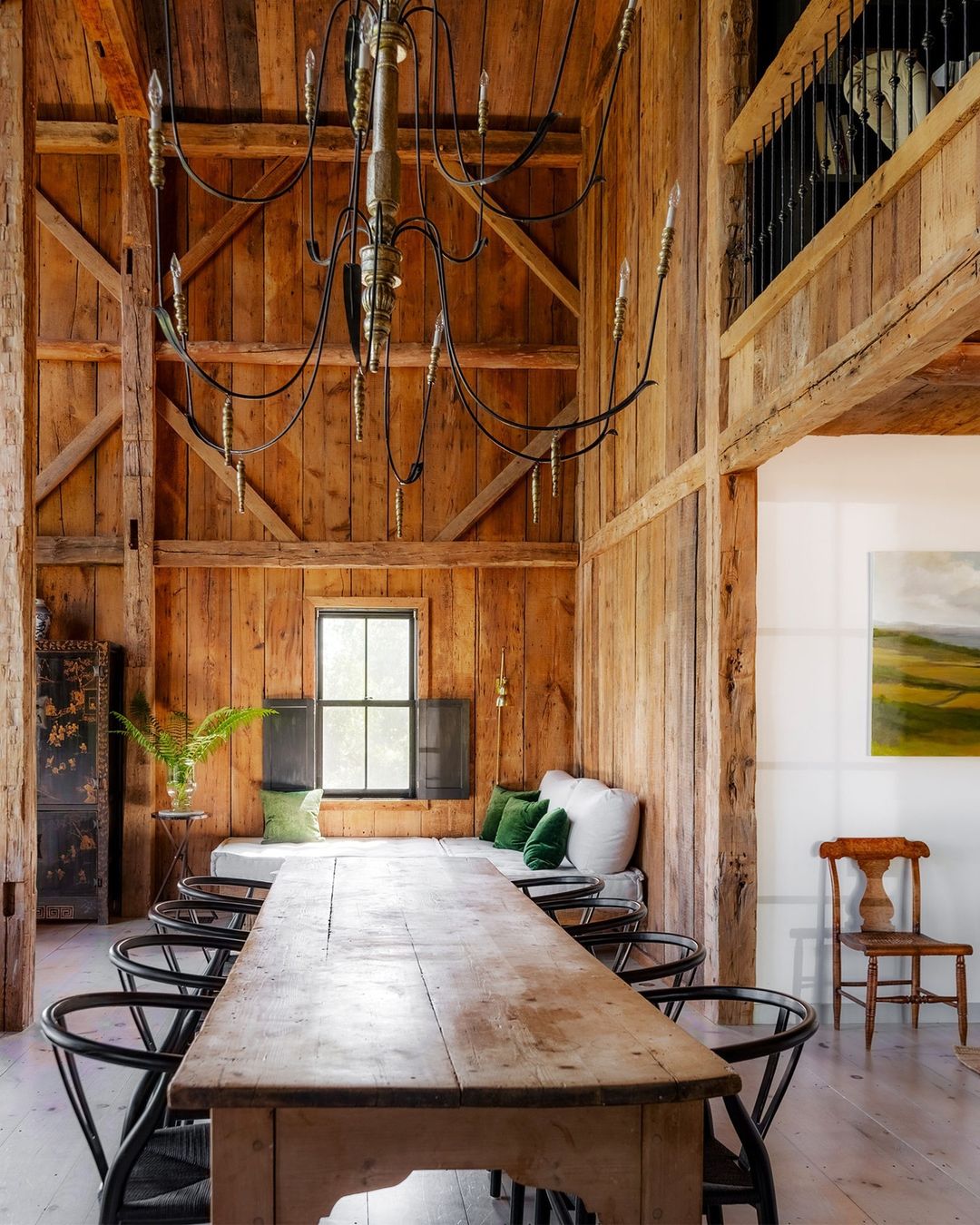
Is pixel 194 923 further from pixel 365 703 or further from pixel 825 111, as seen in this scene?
pixel 365 703

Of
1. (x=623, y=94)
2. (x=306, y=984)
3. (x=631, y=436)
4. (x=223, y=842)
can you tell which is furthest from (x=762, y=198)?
(x=223, y=842)

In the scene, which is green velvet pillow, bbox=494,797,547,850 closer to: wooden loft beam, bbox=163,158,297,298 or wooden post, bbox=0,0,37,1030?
wooden post, bbox=0,0,37,1030

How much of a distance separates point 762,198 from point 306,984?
3.60 metres

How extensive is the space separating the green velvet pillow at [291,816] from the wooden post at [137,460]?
818 mm

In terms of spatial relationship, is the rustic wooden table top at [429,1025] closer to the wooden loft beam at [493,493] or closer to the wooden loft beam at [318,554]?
the wooden loft beam at [318,554]

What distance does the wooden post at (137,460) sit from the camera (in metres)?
7.35

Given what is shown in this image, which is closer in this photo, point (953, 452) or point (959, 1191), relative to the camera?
point (959, 1191)

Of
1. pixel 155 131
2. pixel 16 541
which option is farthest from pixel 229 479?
pixel 155 131

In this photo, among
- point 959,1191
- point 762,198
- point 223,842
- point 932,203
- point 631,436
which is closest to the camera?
point 932,203

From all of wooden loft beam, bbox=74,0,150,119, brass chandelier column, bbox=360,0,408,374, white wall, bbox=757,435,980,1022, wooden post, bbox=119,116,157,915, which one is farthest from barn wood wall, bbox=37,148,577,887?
brass chandelier column, bbox=360,0,408,374

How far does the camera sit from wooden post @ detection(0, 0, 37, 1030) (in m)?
4.75

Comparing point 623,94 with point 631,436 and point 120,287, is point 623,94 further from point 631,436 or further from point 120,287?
point 120,287

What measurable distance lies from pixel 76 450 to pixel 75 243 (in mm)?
1434

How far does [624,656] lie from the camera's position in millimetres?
6520
